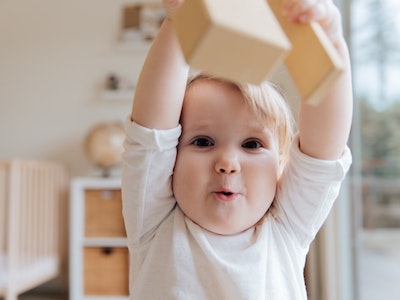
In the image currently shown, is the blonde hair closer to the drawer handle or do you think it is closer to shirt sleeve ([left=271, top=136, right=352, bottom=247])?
shirt sleeve ([left=271, top=136, right=352, bottom=247])

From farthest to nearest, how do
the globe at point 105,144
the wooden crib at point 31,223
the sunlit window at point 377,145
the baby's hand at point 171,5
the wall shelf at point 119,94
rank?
1. the wall shelf at point 119,94
2. the globe at point 105,144
3. the wooden crib at point 31,223
4. the sunlit window at point 377,145
5. the baby's hand at point 171,5

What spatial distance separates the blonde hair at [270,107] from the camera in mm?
551

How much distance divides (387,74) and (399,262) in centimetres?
66

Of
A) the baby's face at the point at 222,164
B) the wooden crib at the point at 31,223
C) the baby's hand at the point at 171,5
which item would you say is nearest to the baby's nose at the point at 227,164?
the baby's face at the point at 222,164

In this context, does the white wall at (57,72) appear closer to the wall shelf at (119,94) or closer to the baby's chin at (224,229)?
the wall shelf at (119,94)

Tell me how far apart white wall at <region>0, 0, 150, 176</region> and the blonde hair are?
1888 mm

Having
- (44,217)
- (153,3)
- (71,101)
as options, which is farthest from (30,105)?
(153,3)

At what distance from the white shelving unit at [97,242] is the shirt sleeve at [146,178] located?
1546 millimetres

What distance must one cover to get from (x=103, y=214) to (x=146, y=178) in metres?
1.64

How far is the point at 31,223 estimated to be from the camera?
2059 millimetres

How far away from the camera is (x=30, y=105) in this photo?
2.49 meters

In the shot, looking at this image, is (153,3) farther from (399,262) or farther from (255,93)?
(255,93)

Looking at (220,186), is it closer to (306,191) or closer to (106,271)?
(306,191)

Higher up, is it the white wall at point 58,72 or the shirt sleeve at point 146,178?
the shirt sleeve at point 146,178
